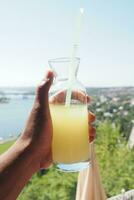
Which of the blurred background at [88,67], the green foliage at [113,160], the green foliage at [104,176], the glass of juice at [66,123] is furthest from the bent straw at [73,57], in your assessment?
the green foliage at [113,160]

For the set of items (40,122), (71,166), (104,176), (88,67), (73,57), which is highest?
(73,57)

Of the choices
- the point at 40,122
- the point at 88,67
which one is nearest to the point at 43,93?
the point at 40,122

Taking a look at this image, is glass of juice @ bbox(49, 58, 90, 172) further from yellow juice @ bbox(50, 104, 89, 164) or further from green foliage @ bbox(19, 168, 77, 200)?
green foliage @ bbox(19, 168, 77, 200)

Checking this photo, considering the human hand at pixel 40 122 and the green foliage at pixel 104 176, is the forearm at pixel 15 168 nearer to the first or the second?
the human hand at pixel 40 122

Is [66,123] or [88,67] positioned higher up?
[66,123]

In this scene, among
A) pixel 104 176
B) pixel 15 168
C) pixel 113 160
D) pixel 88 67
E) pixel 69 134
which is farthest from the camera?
pixel 88 67

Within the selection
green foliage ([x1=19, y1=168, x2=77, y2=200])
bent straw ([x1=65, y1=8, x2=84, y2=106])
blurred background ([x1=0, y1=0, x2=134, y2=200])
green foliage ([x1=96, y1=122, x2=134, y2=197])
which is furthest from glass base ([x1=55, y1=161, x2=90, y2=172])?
green foliage ([x1=19, y1=168, x2=77, y2=200])

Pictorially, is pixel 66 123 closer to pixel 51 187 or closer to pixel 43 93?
pixel 43 93
